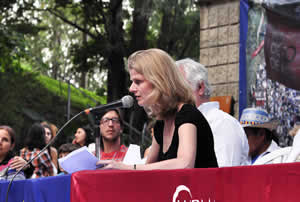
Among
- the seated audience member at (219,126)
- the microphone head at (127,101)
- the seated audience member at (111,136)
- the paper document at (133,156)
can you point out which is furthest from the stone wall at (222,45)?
the microphone head at (127,101)

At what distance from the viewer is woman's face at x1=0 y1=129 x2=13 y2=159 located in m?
5.55

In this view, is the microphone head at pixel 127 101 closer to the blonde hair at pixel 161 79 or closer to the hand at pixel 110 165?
the blonde hair at pixel 161 79

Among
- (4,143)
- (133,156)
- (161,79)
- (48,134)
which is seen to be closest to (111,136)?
(133,156)

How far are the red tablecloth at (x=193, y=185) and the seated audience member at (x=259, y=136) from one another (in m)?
2.65

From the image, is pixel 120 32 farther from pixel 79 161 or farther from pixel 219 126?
pixel 79 161

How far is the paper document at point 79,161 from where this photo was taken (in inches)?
94.4

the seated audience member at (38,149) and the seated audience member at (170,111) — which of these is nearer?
the seated audience member at (170,111)

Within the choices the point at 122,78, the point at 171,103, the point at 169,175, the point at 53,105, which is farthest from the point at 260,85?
the point at 53,105

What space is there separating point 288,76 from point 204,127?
3.60 metres

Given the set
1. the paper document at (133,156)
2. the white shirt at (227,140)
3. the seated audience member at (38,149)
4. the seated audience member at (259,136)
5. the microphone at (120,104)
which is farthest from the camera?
the seated audience member at (38,149)

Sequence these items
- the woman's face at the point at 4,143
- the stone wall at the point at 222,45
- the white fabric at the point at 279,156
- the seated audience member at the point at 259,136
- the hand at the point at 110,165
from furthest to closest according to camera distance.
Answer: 1. the stone wall at the point at 222,45
2. the woman's face at the point at 4,143
3. the seated audience member at the point at 259,136
4. the white fabric at the point at 279,156
5. the hand at the point at 110,165

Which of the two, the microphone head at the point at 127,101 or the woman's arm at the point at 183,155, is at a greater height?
the microphone head at the point at 127,101

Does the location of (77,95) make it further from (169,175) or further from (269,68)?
(169,175)

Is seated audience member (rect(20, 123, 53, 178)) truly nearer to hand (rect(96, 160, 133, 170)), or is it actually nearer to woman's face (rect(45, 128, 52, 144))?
woman's face (rect(45, 128, 52, 144))
